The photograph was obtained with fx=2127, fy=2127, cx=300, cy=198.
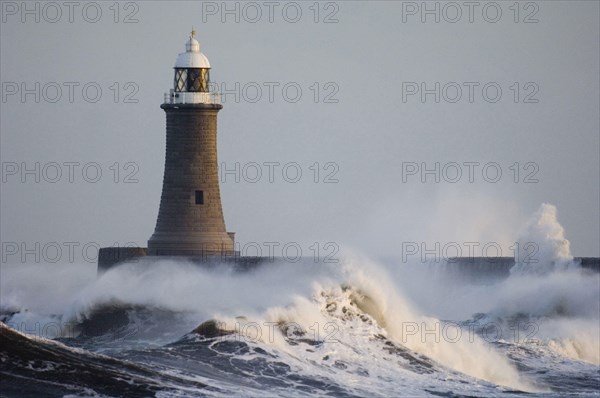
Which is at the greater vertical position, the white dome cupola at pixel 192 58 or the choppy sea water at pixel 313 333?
the white dome cupola at pixel 192 58

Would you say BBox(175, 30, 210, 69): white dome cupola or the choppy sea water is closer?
the choppy sea water

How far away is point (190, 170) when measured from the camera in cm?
6116

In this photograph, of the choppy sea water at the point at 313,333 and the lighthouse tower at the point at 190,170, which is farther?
the lighthouse tower at the point at 190,170

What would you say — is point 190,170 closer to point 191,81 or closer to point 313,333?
point 191,81

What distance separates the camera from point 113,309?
196 ft

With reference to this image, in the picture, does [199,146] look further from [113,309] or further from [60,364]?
[60,364]

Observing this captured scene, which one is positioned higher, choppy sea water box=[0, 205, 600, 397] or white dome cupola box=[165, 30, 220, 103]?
white dome cupola box=[165, 30, 220, 103]

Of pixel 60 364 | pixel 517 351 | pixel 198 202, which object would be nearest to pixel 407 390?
pixel 60 364

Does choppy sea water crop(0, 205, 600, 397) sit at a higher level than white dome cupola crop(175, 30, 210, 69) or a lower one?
lower

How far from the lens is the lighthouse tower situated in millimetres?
61000

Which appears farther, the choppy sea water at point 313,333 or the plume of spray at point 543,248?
the plume of spray at point 543,248

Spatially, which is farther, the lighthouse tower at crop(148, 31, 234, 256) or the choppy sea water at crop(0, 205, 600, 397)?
the lighthouse tower at crop(148, 31, 234, 256)

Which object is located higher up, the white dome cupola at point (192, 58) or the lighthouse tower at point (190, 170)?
the white dome cupola at point (192, 58)

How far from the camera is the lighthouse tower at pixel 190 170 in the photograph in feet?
200
